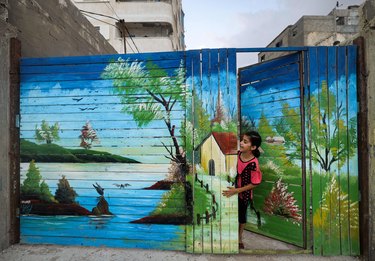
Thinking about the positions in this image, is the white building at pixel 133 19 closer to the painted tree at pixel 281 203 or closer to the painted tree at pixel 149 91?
the painted tree at pixel 149 91

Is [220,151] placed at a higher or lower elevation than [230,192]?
higher

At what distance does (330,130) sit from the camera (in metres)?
3.04

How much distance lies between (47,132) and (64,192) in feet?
2.93

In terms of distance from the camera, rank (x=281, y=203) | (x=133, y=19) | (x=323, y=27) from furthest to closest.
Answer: (x=323, y=27), (x=133, y=19), (x=281, y=203)

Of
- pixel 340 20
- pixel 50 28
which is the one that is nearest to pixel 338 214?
pixel 50 28

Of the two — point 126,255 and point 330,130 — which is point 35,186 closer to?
point 126,255

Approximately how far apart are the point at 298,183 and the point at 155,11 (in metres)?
18.6

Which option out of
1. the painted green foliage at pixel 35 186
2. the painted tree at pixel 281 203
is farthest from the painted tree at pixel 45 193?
the painted tree at pixel 281 203

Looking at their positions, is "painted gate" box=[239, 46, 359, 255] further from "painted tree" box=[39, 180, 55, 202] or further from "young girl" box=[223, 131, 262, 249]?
"painted tree" box=[39, 180, 55, 202]

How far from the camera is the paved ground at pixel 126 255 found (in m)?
3.00

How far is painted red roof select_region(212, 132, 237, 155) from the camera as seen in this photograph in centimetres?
305

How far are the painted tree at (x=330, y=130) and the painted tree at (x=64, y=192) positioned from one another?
3352mm

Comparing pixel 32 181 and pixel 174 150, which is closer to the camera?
pixel 174 150

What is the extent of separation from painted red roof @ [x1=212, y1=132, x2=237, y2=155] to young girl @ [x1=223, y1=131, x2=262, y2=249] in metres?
0.30
